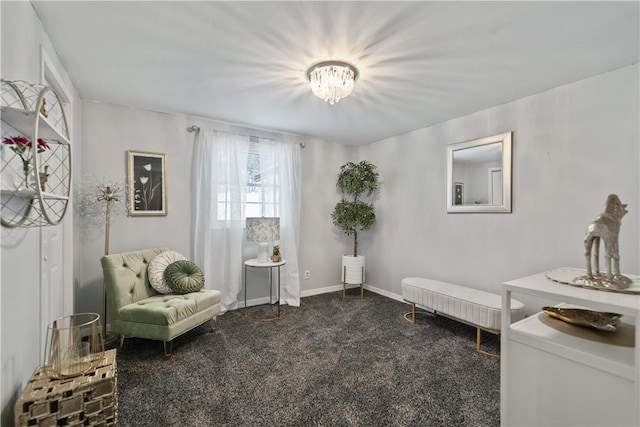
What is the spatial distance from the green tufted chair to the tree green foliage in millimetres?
2093

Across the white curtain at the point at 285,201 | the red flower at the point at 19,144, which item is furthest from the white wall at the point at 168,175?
the red flower at the point at 19,144

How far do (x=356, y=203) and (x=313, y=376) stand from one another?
8.49ft

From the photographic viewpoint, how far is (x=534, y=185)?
107 inches

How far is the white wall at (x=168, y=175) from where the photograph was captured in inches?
117

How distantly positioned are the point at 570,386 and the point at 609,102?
7.49 ft

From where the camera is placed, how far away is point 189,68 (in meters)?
2.26

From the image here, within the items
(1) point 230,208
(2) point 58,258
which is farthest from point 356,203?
(2) point 58,258

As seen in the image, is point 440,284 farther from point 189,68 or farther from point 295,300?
point 189,68

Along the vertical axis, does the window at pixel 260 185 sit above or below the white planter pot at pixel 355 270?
above

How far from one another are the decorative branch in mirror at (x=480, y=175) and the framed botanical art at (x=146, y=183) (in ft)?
11.0

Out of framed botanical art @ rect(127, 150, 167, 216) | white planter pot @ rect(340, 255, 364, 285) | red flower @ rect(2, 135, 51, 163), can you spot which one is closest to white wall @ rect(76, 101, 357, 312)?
framed botanical art @ rect(127, 150, 167, 216)

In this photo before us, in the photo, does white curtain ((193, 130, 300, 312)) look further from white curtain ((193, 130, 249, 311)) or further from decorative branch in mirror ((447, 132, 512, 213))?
decorative branch in mirror ((447, 132, 512, 213))

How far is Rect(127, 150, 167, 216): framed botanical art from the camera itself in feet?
10.3

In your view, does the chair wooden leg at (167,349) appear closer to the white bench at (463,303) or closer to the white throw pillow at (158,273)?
the white throw pillow at (158,273)
